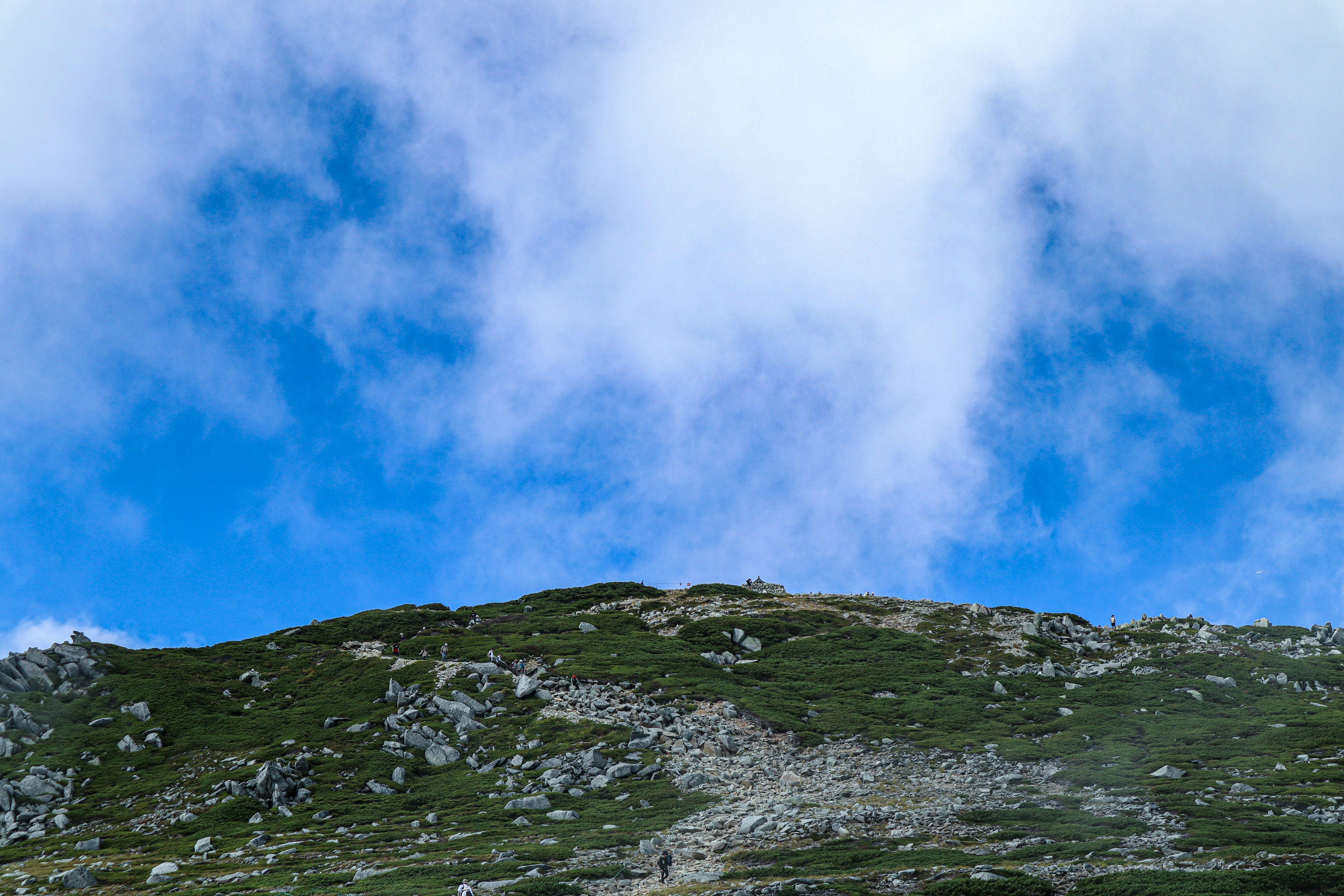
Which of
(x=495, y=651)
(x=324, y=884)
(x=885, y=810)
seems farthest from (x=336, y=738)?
(x=885, y=810)

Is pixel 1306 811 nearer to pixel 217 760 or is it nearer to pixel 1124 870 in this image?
pixel 1124 870

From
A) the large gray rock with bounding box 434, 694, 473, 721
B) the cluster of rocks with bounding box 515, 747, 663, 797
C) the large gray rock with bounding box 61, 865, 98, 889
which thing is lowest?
the large gray rock with bounding box 61, 865, 98, 889

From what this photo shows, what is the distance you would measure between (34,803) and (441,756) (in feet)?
98.4

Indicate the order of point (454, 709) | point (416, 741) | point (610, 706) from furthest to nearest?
point (454, 709), point (610, 706), point (416, 741)

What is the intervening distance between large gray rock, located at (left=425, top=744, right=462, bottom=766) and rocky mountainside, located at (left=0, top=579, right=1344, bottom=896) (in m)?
0.20

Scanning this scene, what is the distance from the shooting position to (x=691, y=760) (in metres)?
59.1

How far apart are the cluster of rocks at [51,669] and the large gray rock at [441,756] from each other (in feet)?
129

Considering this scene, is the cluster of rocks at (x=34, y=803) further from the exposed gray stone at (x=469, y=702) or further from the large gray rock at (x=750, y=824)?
the large gray rock at (x=750, y=824)

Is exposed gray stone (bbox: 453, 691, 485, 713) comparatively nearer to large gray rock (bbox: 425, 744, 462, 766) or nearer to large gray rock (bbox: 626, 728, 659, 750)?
large gray rock (bbox: 425, 744, 462, 766)

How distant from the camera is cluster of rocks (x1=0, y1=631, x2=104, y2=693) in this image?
245 feet

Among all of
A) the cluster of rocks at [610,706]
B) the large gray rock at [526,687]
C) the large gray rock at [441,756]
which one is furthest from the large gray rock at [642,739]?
the large gray rock at [441,756]

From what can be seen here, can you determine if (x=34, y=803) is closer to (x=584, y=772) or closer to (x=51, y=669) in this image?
(x=51, y=669)

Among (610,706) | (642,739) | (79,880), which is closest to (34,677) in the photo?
(79,880)

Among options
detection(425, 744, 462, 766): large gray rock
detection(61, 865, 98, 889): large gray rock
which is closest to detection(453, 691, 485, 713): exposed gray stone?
detection(425, 744, 462, 766): large gray rock
